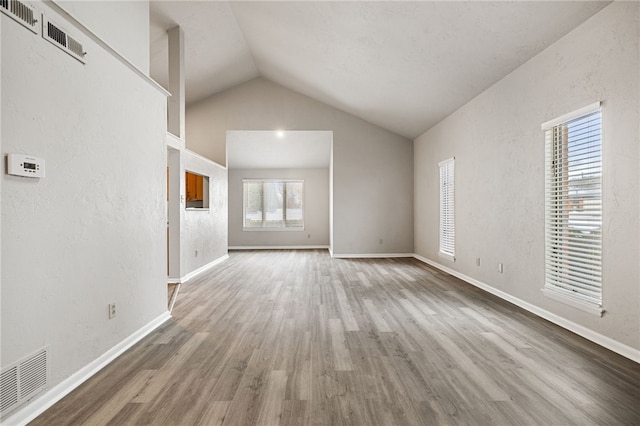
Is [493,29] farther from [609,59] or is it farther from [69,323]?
[69,323]

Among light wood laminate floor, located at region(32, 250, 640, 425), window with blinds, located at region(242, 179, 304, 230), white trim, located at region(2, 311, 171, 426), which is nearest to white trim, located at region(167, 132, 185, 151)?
light wood laminate floor, located at region(32, 250, 640, 425)

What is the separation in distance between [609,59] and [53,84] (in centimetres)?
394

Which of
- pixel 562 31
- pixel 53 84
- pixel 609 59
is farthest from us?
pixel 562 31

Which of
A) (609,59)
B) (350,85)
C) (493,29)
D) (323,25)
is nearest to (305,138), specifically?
(350,85)

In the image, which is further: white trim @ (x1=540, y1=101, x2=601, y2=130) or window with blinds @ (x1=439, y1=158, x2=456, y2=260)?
window with blinds @ (x1=439, y1=158, x2=456, y2=260)

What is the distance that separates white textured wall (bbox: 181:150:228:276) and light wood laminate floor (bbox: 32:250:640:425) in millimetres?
1984

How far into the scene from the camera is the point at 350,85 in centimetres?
653

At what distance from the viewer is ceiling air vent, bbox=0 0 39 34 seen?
5.67 ft

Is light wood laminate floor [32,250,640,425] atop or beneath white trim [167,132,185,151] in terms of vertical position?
beneath

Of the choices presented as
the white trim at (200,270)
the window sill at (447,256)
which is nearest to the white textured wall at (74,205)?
the white trim at (200,270)

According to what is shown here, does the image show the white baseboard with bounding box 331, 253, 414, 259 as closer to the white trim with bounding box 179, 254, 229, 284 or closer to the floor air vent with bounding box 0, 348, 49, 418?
the white trim with bounding box 179, 254, 229, 284

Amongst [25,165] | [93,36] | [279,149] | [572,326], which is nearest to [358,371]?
[572,326]

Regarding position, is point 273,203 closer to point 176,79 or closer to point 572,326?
point 176,79

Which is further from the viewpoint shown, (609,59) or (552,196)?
(552,196)
